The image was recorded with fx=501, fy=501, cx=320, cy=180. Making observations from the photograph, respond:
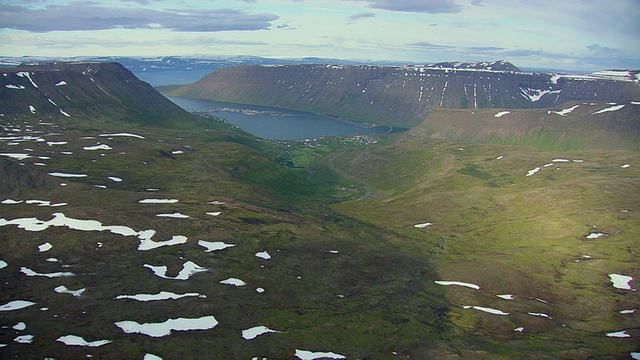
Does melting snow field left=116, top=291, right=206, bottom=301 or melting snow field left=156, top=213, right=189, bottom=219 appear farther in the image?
melting snow field left=156, top=213, right=189, bottom=219

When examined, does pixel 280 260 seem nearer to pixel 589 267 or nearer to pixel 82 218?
pixel 82 218

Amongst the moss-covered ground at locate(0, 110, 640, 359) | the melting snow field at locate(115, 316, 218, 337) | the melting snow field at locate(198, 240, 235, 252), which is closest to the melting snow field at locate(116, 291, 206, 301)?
the moss-covered ground at locate(0, 110, 640, 359)

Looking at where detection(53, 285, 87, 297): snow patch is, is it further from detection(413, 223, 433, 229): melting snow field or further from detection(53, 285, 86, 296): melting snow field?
detection(413, 223, 433, 229): melting snow field

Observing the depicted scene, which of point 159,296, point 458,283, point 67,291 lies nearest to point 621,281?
point 458,283

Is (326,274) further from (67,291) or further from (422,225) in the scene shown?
(422,225)

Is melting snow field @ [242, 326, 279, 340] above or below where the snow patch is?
below

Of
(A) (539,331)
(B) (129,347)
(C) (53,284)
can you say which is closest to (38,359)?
(B) (129,347)

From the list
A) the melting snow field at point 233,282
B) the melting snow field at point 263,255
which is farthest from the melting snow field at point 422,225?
the melting snow field at point 233,282
